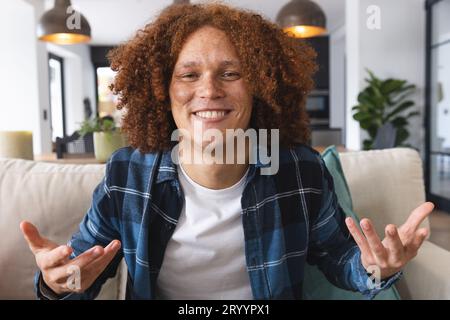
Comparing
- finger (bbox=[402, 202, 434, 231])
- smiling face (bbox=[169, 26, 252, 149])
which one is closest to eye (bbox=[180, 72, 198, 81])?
smiling face (bbox=[169, 26, 252, 149])

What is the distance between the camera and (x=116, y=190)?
0.85 metres

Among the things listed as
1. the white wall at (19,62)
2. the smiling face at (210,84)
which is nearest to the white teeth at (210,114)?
the smiling face at (210,84)

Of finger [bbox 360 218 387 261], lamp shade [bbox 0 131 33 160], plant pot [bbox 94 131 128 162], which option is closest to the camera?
finger [bbox 360 218 387 261]

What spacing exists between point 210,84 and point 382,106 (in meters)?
3.44

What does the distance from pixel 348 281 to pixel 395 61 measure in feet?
11.8

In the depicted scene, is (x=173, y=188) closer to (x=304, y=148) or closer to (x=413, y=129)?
(x=304, y=148)

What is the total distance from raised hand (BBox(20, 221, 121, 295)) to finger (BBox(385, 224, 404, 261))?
412 mm

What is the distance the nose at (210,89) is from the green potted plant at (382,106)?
332 cm

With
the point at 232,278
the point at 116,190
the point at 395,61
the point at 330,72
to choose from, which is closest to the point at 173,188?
the point at 116,190

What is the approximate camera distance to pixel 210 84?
2.52 ft

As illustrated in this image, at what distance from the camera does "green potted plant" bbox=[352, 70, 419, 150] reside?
3.85 meters

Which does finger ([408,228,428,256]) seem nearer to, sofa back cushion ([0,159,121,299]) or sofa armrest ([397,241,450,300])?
sofa armrest ([397,241,450,300])

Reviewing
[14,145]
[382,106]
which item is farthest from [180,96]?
[382,106]

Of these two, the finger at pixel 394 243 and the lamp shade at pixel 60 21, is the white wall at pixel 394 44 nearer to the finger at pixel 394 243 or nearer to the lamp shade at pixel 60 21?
the lamp shade at pixel 60 21
